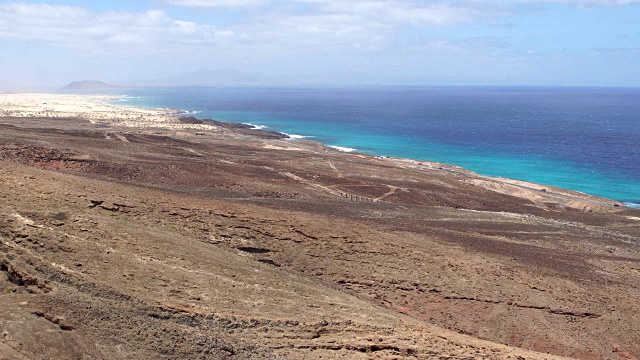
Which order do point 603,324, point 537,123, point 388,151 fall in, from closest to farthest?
point 603,324
point 388,151
point 537,123

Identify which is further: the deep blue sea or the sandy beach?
the deep blue sea

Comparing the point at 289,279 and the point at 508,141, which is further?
the point at 508,141

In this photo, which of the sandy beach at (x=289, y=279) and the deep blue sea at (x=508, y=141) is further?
the deep blue sea at (x=508, y=141)

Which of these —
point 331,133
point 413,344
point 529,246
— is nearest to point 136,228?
point 413,344

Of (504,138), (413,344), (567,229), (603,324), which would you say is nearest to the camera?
(413,344)

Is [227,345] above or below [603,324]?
above

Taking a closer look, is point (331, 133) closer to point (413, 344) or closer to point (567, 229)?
point (567, 229)

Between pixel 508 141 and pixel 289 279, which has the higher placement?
pixel 508 141

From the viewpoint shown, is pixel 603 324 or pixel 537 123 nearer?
pixel 603 324
